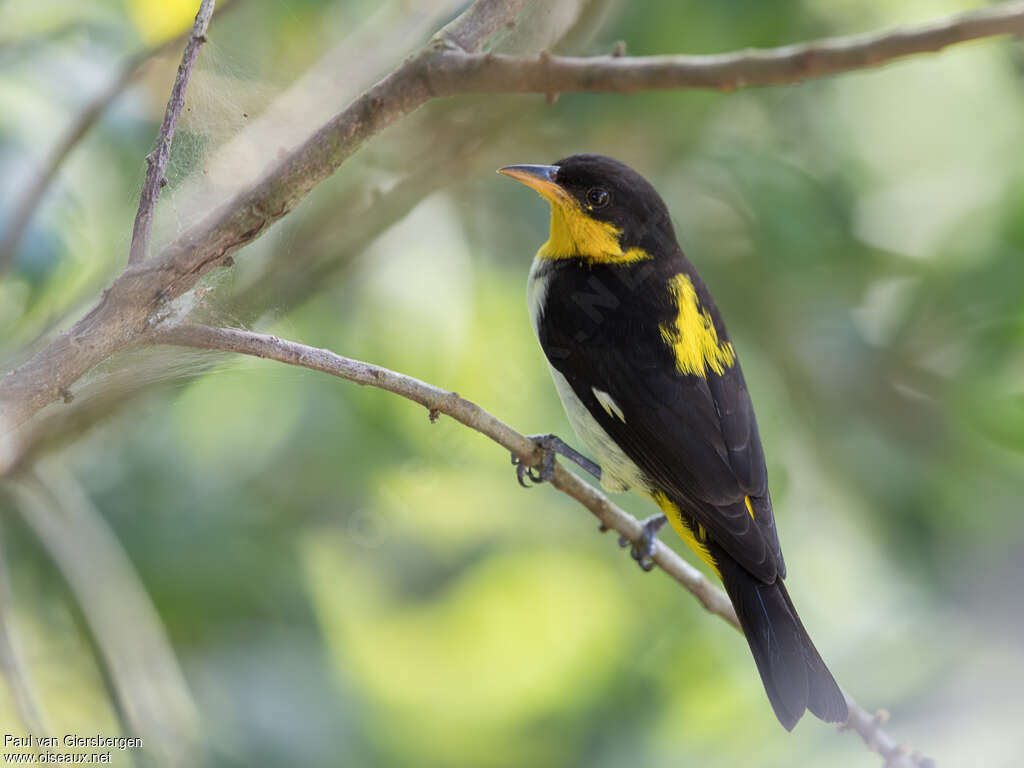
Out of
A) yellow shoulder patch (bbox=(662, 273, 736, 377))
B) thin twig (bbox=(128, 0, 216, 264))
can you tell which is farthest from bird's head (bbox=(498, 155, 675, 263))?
thin twig (bbox=(128, 0, 216, 264))

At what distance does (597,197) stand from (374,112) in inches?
68.6

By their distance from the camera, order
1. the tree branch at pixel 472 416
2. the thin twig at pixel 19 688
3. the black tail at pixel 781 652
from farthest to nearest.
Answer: the black tail at pixel 781 652 → the thin twig at pixel 19 688 → the tree branch at pixel 472 416

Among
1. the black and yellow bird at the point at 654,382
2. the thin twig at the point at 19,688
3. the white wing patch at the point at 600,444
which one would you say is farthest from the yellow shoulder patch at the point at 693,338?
the thin twig at the point at 19,688

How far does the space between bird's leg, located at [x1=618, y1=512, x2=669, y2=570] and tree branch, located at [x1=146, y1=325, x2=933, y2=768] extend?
44mm

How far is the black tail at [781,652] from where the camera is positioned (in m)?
2.63

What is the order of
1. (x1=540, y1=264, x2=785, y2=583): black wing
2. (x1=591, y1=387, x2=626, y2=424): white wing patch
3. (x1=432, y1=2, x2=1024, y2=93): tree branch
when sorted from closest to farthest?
(x1=432, y1=2, x2=1024, y2=93): tree branch, (x1=540, y1=264, x2=785, y2=583): black wing, (x1=591, y1=387, x2=626, y2=424): white wing patch

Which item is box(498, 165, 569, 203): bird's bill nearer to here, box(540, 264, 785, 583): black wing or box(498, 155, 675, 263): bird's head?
box(498, 155, 675, 263): bird's head

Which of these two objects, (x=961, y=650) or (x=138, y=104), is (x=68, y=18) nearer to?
(x=138, y=104)

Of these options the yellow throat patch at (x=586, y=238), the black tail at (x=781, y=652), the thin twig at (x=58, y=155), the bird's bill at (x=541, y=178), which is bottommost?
the black tail at (x=781, y=652)

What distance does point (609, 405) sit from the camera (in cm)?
322

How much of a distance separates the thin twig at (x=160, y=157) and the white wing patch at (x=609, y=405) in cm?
170

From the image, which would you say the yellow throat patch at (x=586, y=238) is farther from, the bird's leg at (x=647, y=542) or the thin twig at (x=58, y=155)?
the thin twig at (x=58, y=155)

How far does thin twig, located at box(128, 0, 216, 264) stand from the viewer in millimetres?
1724

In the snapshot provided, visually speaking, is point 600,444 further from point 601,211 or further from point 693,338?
point 601,211
